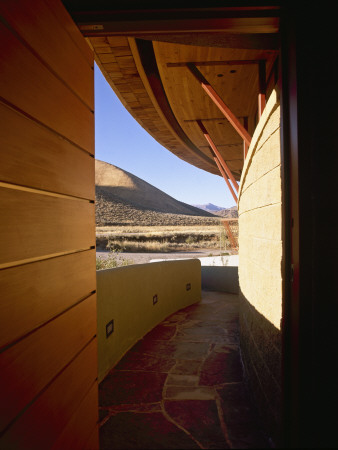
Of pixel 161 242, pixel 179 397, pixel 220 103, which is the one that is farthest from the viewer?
pixel 161 242

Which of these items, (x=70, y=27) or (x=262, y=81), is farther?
(x=262, y=81)

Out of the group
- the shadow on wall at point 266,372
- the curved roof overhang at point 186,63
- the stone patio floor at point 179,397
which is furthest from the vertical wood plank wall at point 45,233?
the shadow on wall at point 266,372

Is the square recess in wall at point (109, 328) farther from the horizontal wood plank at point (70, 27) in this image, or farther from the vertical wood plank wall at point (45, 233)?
the horizontal wood plank at point (70, 27)

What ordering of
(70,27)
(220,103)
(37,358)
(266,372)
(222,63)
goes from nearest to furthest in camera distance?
(37,358) → (70,27) → (266,372) → (220,103) → (222,63)

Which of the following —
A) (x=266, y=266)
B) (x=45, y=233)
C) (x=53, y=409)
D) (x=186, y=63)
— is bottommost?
(x=53, y=409)

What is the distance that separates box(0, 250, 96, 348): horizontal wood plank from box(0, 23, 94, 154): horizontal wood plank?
24.6 inches

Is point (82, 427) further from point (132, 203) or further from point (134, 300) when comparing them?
point (132, 203)

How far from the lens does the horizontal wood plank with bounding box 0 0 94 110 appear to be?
114cm

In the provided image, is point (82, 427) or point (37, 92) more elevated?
point (37, 92)

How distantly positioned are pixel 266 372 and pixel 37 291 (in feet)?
5.78

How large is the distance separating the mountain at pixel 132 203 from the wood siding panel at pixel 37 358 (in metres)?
47.9

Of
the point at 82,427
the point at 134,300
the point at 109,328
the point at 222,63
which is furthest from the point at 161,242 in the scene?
the point at 82,427

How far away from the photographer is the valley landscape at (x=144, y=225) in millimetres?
20516

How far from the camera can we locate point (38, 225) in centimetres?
128
